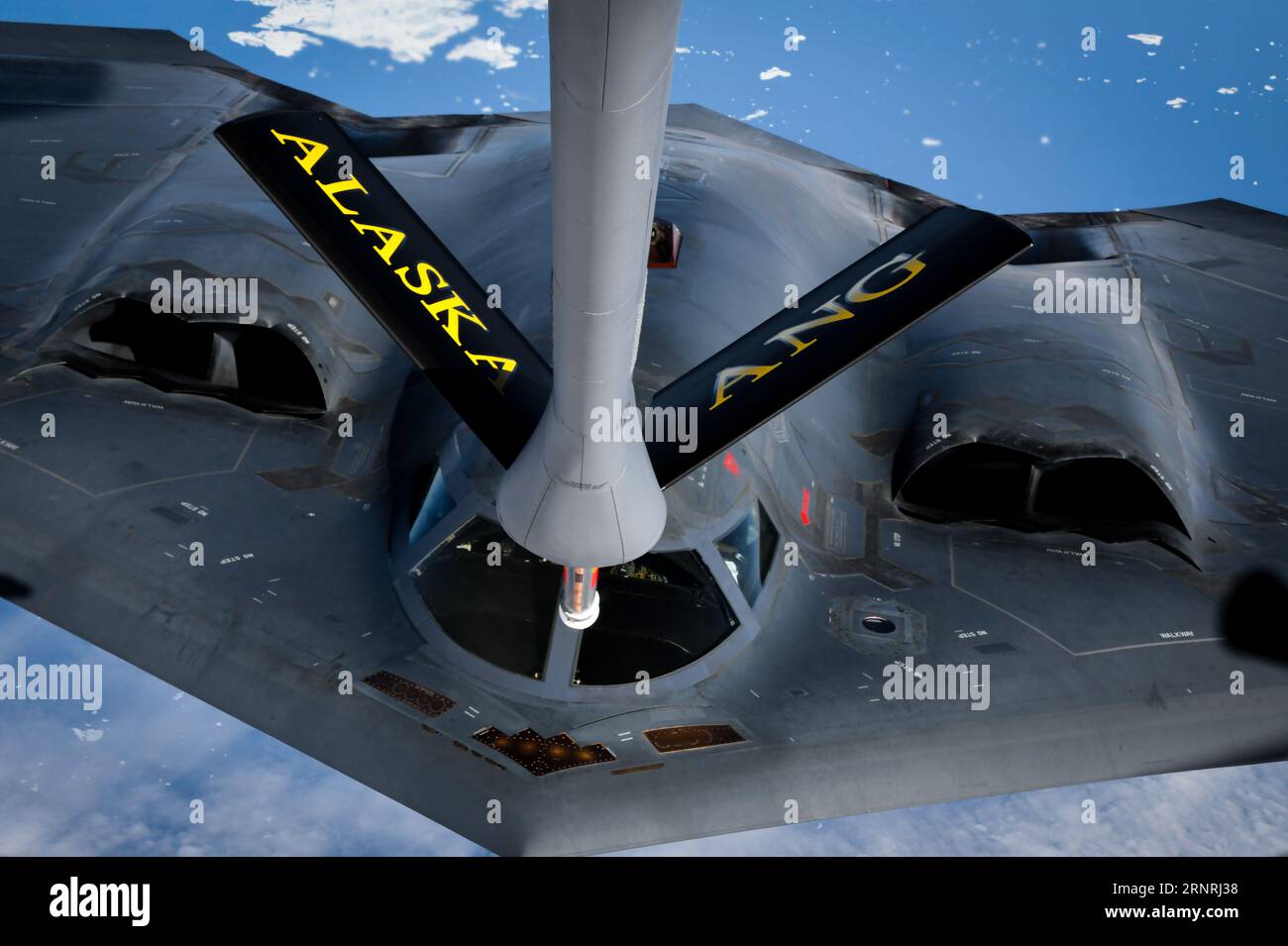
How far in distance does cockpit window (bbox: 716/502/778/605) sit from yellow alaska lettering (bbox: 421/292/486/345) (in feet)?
10.0

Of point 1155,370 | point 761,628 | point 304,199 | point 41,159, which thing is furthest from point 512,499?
point 41,159

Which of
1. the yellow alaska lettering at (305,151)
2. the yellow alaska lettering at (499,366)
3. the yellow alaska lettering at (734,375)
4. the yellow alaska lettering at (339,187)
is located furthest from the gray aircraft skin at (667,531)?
the yellow alaska lettering at (305,151)

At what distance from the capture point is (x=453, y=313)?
8.27m

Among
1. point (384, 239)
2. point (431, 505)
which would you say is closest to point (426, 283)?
point (384, 239)

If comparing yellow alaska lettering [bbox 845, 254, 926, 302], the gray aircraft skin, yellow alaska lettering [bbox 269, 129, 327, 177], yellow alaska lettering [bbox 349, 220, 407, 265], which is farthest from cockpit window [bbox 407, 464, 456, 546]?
yellow alaska lettering [bbox 845, 254, 926, 302]

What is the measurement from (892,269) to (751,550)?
2.79 meters

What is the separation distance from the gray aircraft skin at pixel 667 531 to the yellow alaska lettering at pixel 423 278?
2157 millimetres

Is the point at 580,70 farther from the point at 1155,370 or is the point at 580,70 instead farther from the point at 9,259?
the point at 9,259

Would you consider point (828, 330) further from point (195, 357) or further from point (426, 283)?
point (195, 357)

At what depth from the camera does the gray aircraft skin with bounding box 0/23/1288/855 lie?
916 cm

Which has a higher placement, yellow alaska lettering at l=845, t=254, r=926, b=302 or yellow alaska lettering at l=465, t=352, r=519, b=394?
yellow alaska lettering at l=845, t=254, r=926, b=302

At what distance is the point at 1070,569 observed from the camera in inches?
476

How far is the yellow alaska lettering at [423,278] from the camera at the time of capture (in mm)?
8273

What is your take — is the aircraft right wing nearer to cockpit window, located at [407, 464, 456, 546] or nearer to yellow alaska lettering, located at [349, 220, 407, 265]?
yellow alaska lettering, located at [349, 220, 407, 265]
